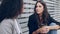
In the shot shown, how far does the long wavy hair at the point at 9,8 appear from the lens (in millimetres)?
2253

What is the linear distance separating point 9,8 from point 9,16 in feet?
0.31

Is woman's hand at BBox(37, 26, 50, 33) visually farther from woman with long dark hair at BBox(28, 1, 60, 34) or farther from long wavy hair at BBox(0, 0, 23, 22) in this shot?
long wavy hair at BBox(0, 0, 23, 22)

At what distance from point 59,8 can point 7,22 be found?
658 cm

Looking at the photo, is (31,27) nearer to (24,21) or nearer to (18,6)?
(24,21)

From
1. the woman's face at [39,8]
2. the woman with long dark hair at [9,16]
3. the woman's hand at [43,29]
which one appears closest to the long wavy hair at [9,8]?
the woman with long dark hair at [9,16]

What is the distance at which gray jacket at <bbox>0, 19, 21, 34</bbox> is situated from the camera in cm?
219

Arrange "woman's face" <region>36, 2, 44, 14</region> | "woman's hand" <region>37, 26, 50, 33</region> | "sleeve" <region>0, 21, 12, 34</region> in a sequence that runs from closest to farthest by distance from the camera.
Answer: "sleeve" <region>0, 21, 12, 34</region> → "woman's hand" <region>37, 26, 50, 33</region> → "woman's face" <region>36, 2, 44, 14</region>

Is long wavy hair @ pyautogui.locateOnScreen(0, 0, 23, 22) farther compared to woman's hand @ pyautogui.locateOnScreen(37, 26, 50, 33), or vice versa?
woman's hand @ pyautogui.locateOnScreen(37, 26, 50, 33)

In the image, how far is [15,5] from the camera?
2307 millimetres

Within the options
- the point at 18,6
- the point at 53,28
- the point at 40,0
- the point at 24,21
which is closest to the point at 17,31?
the point at 18,6

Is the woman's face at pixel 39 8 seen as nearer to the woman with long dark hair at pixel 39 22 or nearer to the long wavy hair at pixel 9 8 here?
the woman with long dark hair at pixel 39 22

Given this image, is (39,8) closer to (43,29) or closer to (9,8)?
(43,29)

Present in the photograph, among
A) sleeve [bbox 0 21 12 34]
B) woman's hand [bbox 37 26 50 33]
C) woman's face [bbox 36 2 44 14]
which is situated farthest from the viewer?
woman's face [bbox 36 2 44 14]

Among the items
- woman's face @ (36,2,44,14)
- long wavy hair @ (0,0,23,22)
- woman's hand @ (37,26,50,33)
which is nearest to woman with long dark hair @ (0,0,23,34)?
long wavy hair @ (0,0,23,22)
